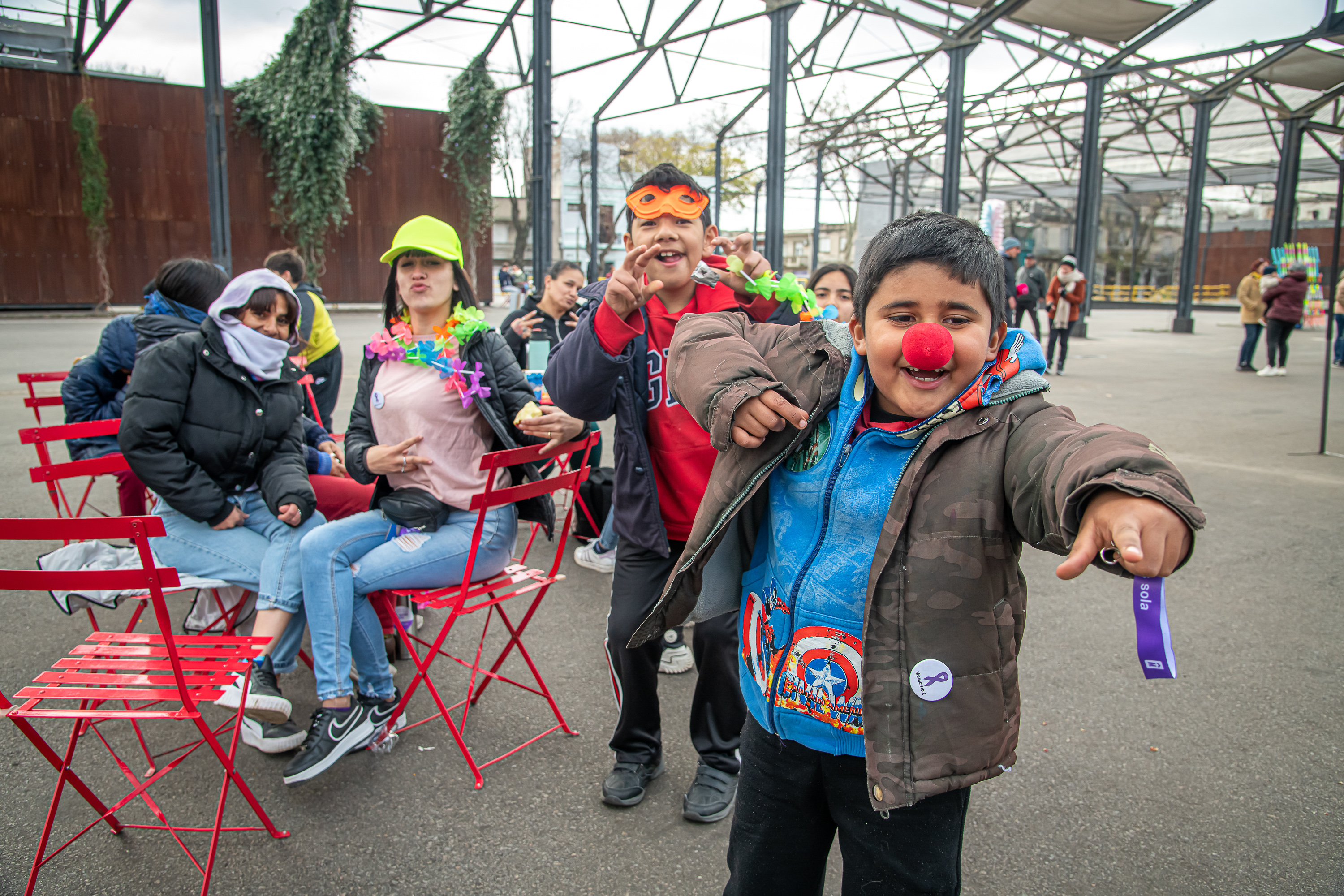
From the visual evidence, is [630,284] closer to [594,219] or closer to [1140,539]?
[1140,539]

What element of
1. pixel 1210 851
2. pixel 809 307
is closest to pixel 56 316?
pixel 809 307

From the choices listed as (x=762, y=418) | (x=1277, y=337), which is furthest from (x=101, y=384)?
(x=1277, y=337)

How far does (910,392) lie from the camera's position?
1441 mm

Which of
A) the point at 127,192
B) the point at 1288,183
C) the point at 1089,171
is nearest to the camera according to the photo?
the point at 1089,171

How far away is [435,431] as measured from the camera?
120 inches

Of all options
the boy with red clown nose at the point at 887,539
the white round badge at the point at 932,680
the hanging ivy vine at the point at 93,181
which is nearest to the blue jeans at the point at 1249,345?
the boy with red clown nose at the point at 887,539

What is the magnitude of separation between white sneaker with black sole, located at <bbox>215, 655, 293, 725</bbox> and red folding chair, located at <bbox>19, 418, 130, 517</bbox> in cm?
91

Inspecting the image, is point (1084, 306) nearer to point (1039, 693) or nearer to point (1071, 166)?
point (1071, 166)

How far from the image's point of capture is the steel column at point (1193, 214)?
60.0ft

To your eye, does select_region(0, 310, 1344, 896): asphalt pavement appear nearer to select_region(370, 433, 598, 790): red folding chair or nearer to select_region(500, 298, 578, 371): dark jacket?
select_region(370, 433, 598, 790): red folding chair

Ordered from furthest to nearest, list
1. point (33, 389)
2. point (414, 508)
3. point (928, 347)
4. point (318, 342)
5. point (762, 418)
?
point (318, 342) < point (33, 389) < point (414, 508) < point (762, 418) < point (928, 347)

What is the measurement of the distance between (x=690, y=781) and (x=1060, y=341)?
41.2ft

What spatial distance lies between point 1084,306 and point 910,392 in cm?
2085

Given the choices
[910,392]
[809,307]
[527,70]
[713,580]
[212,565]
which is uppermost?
[527,70]
